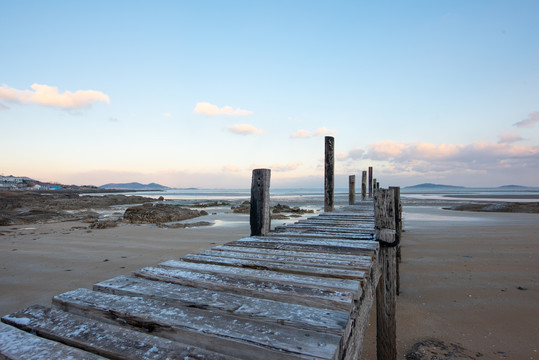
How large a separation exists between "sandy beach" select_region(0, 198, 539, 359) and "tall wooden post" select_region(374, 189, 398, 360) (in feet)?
1.23

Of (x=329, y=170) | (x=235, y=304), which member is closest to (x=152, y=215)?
(x=329, y=170)

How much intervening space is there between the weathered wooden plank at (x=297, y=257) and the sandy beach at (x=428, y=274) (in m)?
1.81

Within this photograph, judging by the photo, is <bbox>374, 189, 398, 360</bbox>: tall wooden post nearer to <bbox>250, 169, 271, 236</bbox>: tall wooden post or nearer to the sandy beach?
the sandy beach

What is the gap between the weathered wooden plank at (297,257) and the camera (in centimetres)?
285

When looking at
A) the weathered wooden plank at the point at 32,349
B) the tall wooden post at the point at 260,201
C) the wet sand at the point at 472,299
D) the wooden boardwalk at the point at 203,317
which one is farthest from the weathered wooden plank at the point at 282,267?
the wet sand at the point at 472,299

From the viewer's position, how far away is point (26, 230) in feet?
36.2

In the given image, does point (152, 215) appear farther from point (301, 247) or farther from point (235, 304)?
point (235, 304)

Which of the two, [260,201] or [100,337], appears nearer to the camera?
[100,337]

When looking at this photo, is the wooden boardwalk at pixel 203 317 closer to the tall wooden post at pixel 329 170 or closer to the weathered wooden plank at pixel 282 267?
the weathered wooden plank at pixel 282 267

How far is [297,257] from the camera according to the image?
3.18 metres

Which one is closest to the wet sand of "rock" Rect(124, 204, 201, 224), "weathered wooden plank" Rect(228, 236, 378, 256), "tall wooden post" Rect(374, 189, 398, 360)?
"tall wooden post" Rect(374, 189, 398, 360)

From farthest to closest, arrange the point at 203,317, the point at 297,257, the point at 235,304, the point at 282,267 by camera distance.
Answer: the point at 297,257, the point at 282,267, the point at 235,304, the point at 203,317

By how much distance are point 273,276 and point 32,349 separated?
1611 millimetres

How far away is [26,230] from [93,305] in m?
12.4
